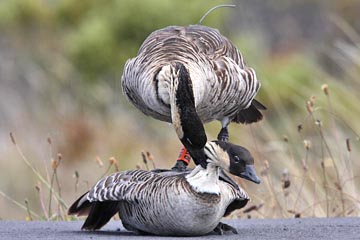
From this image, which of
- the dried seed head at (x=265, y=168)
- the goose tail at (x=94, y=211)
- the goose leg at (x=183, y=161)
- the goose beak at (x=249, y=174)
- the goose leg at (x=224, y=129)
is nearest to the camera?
the goose beak at (x=249, y=174)

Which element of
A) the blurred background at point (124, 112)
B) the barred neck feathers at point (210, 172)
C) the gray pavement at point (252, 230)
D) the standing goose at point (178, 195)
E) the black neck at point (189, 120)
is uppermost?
the black neck at point (189, 120)

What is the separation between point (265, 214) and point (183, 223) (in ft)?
9.49

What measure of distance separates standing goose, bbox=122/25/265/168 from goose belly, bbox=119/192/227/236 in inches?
36.9

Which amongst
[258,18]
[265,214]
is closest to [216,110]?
[265,214]

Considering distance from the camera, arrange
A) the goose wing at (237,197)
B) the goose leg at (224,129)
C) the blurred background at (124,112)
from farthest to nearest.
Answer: the blurred background at (124,112) → the goose leg at (224,129) → the goose wing at (237,197)

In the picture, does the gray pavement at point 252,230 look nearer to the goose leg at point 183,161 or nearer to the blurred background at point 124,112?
the goose leg at point 183,161

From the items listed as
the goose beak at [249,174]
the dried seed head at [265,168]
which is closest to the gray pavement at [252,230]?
the goose beak at [249,174]

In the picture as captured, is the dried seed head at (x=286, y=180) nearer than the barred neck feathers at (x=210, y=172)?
No

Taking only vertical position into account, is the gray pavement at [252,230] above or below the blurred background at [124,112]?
above

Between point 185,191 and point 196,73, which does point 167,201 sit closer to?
point 185,191

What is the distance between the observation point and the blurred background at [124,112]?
1035 cm

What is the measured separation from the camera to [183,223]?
23.6ft

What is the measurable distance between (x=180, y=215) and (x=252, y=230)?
857 mm

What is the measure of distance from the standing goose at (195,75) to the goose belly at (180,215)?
937 mm
